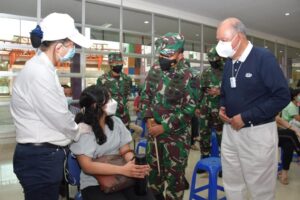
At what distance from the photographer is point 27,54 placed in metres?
4.69

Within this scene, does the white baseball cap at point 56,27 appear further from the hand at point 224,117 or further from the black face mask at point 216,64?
the black face mask at point 216,64

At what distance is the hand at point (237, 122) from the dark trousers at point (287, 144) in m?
1.94

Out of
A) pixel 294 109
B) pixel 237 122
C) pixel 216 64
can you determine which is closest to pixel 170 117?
pixel 237 122

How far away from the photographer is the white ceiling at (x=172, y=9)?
527 centimetres

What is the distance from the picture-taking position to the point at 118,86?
3.76 m

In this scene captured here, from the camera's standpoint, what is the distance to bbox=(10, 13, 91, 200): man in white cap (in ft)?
4.20

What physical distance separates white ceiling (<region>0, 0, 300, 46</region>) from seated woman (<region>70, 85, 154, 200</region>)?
4.01m

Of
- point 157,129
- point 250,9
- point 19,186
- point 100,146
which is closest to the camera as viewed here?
point 100,146

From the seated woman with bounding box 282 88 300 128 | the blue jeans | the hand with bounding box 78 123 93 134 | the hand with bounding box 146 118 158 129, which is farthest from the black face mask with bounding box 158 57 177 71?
the seated woman with bounding box 282 88 300 128

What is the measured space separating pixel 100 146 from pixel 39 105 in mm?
559

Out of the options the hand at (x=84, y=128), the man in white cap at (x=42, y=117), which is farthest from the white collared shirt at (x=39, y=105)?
the hand at (x=84, y=128)

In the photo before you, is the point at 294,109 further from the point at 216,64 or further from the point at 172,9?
the point at 172,9

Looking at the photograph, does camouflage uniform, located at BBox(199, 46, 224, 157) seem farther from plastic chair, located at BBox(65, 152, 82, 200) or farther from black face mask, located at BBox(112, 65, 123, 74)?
plastic chair, located at BBox(65, 152, 82, 200)

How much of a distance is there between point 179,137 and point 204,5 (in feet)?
15.3
